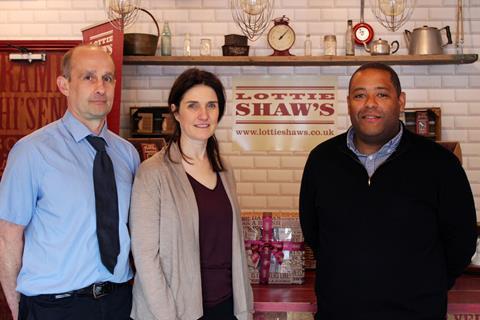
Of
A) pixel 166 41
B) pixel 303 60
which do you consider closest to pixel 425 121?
pixel 303 60

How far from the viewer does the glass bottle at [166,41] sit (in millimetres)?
4469

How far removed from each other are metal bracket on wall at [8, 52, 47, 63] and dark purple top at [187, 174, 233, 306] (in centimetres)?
273

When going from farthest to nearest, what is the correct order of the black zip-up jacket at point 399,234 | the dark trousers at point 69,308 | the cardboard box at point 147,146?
the cardboard box at point 147,146, the black zip-up jacket at point 399,234, the dark trousers at point 69,308

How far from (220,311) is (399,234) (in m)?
0.74

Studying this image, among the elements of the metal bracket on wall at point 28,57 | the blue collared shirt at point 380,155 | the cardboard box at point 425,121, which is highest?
the metal bracket on wall at point 28,57

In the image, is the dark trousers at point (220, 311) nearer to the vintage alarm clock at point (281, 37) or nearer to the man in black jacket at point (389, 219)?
the man in black jacket at point (389, 219)

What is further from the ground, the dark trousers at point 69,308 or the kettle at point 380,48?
the kettle at point 380,48

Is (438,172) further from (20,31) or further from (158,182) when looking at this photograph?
(20,31)

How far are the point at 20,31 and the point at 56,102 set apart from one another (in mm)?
717

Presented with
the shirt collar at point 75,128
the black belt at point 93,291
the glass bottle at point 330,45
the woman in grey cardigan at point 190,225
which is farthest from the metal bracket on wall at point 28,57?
the black belt at point 93,291

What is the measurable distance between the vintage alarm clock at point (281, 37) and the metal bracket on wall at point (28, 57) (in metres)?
A: 1.75

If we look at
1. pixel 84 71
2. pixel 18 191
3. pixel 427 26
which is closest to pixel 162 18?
pixel 427 26

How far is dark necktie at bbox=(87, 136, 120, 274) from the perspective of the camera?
214 centimetres

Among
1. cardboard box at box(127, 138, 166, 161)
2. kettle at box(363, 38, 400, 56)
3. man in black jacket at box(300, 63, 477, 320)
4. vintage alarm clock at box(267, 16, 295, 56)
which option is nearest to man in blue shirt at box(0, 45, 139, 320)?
man in black jacket at box(300, 63, 477, 320)
